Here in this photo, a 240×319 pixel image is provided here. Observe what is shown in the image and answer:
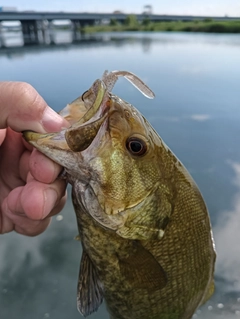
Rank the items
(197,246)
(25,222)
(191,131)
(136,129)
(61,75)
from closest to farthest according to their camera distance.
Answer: (136,129), (197,246), (25,222), (191,131), (61,75)

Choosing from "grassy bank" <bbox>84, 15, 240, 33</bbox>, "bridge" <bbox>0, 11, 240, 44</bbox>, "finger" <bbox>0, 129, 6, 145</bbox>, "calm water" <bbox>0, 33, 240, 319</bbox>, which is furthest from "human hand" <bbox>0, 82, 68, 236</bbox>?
"bridge" <bbox>0, 11, 240, 44</bbox>

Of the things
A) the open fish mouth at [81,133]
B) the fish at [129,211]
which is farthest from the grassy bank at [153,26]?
the open fish mouth at [81,133]

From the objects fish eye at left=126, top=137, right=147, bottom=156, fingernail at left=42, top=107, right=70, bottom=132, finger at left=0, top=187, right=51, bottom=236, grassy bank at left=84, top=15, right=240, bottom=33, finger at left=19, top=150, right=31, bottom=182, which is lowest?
grassy bank at left=84, top=15, right=240, bottom=33

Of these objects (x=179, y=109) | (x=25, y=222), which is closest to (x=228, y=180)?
(x=179, y=109)

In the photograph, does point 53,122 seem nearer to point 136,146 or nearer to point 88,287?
point 136,146

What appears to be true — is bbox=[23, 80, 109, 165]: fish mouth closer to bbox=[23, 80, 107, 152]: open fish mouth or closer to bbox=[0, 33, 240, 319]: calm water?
bbox=[23, 80, 107, 152]: open fish mouth

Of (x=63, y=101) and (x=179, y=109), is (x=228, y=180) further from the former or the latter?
(x=63, y=101)

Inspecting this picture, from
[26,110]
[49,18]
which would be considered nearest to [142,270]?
[26,110]
